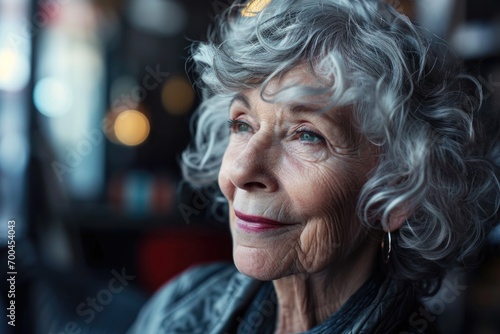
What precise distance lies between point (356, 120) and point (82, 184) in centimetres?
375

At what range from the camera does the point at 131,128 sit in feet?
15.4

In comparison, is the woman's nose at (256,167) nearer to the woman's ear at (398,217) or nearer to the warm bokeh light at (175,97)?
the woman's ear at (398,217)

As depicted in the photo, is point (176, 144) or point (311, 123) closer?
point (311, 123)

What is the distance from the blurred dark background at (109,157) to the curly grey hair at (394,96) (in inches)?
9.7

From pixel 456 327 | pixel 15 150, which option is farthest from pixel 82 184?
pixel 456 327

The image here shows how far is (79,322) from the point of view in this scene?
2.07 meters

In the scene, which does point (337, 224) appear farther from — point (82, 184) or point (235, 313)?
point (82, 184)

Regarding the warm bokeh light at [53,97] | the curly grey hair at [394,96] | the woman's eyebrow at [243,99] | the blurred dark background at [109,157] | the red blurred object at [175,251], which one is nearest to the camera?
the curly grey hair at [394,96]

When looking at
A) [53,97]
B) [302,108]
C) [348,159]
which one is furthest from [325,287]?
[53,97]

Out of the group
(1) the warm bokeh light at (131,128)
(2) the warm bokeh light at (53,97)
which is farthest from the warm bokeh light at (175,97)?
(2) the warm bokeh light at (53,97)

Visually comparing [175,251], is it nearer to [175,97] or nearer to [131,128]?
[131,128]

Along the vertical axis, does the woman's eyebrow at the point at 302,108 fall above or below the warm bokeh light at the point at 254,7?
below

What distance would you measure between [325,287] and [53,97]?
140 inches

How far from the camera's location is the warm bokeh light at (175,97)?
4926 mm
